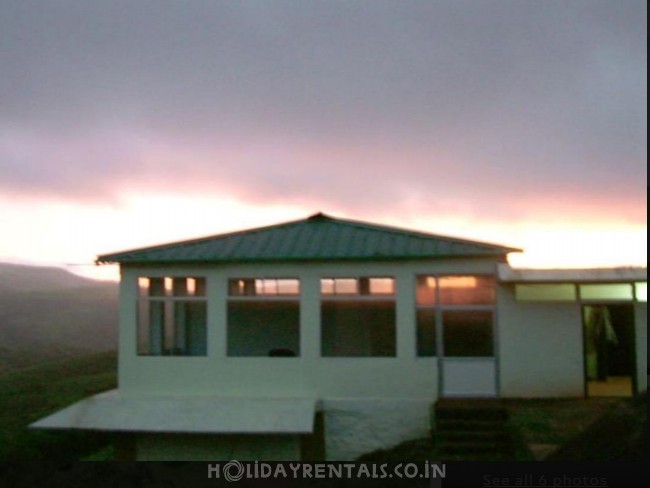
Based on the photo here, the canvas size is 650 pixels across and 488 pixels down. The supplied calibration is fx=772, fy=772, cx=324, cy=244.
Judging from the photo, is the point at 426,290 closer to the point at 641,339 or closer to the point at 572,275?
the point at 572,275

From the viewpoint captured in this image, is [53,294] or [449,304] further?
[53,294]

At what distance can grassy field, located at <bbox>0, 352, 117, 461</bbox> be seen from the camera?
572 inches

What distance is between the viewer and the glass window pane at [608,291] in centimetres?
1368

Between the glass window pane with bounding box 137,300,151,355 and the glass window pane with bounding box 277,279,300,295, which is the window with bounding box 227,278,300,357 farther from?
the glass window pane with bounding box 137,300,151,355

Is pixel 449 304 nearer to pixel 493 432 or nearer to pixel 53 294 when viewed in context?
pixel 493 432

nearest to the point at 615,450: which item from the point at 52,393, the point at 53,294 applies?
the point at 52,393

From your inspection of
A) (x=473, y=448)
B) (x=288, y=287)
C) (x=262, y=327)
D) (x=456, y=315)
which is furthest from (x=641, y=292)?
(x=262, y=327)

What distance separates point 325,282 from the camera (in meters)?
14.1

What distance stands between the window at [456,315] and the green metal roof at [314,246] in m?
0.55

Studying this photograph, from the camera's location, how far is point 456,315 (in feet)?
45.7

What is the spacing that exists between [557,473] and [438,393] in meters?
4.19

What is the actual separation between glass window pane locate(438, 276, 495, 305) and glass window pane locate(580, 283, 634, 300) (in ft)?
5.37

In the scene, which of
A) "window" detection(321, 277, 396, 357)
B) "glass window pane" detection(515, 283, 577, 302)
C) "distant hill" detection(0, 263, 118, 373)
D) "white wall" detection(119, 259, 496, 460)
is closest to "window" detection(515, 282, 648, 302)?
"glass window pane" detection(515, 283, 577, 302)

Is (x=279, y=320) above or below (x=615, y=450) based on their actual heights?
above
